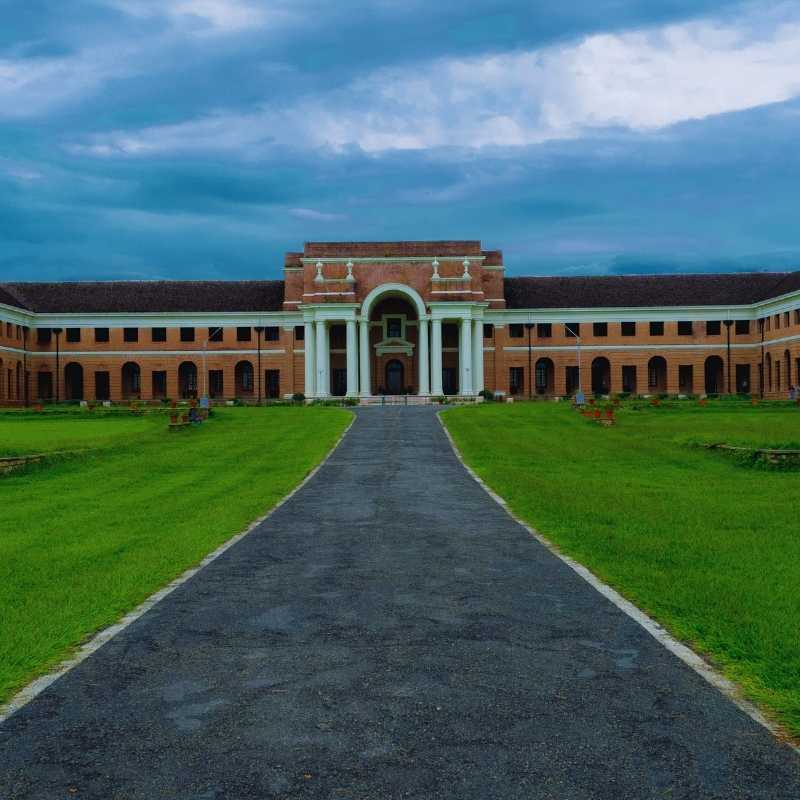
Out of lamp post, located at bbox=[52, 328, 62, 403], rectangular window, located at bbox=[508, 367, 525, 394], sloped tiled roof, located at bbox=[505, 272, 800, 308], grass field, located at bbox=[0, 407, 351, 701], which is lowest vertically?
grass field, located at bbox=[0, 407, 351, 701]

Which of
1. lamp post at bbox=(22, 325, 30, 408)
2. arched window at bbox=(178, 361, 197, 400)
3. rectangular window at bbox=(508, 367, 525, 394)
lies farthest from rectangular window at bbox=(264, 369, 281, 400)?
rectangular window at bbox=(508, 367, 525, 394)

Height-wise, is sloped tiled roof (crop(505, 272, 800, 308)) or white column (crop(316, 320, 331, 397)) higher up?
sloped tiled roof (crop(505, 272, 800, 308))

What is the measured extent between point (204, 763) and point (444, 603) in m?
3.99

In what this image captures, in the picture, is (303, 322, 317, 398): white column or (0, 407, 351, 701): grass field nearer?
(0, 407, 351, 701): grass field

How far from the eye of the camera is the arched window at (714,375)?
84688mm

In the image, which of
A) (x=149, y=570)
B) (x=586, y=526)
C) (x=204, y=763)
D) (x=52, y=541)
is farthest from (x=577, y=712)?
(x=52, y=541)

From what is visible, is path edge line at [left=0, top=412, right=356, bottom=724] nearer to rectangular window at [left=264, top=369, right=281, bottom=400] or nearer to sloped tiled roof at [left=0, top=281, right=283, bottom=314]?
rectangular window at [left=264, top=369, right=281, bottom=400]

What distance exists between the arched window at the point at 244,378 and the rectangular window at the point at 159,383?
642cm

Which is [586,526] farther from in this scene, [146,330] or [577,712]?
[146,330]

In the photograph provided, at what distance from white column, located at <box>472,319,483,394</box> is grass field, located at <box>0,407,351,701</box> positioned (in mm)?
41886

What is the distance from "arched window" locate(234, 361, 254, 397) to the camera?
279ft

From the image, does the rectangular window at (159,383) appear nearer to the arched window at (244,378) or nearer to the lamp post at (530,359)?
the arched window at (244,378)

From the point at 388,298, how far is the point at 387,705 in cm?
7877

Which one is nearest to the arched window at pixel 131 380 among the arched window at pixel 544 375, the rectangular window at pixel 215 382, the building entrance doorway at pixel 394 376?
the rectangular window at pixel 215 382
